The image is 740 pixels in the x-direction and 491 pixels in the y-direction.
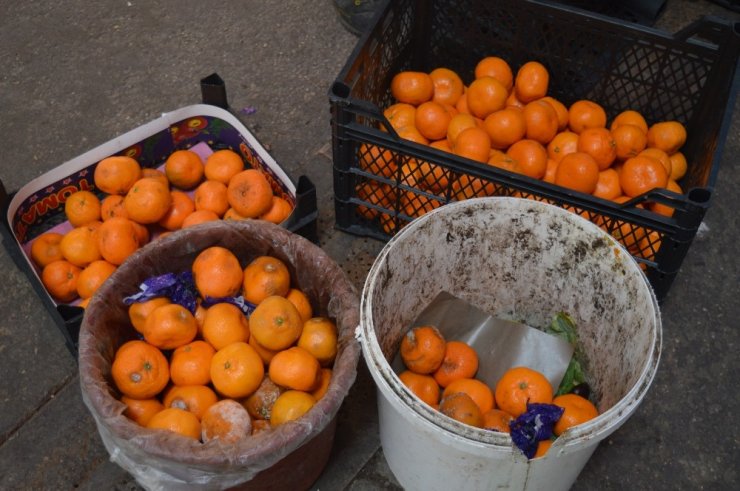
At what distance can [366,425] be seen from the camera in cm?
226

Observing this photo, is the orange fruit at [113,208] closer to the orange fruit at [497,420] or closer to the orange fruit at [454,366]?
the orange fruit at [454,366]

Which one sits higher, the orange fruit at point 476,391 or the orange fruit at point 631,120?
the orange fruit at point 631,120

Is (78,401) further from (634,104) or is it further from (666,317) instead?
(634,104)

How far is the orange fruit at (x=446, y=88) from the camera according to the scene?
263cm

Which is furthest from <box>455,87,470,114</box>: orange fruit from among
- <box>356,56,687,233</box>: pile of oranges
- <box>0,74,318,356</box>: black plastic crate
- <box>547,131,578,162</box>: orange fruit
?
<box>0,74,318,356</box>: black plastic crate

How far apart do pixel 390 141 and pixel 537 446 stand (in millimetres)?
1001

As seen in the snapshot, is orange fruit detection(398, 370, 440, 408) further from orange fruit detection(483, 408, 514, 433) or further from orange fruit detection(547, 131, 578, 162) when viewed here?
orange fruit detection(547, 131, 578, 162)

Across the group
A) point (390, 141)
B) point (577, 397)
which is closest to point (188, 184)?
point (390, 141)

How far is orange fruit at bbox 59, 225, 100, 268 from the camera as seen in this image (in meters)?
2.31

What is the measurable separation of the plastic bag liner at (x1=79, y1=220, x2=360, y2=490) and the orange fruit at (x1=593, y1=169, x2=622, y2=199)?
3.03ft

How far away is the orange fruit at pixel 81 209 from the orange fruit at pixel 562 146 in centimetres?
157

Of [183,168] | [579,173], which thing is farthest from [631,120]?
[183,168]

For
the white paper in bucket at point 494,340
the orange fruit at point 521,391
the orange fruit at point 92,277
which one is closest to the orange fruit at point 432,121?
the white paper in bucket at point 494,340

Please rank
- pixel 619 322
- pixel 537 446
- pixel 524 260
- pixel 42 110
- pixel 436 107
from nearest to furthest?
pixel 537 446, pixel 619 322, pixel 524 260, pixel 436 107, pixel 42 110
